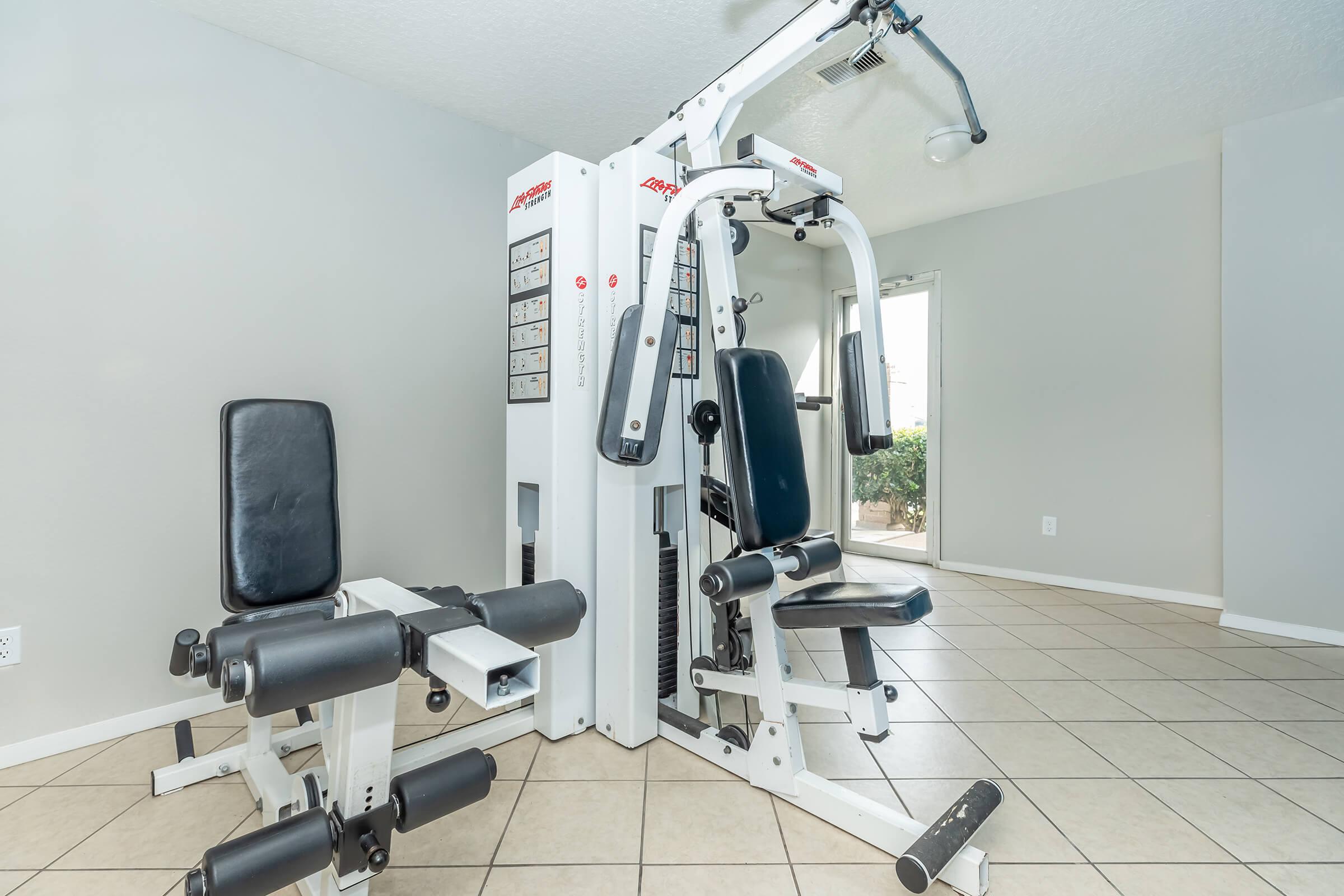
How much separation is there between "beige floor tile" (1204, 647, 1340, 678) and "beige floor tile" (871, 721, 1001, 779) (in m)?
1.55

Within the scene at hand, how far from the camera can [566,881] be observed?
1.30 m

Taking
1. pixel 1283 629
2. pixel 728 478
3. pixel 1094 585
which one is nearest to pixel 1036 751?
pixel 728 478

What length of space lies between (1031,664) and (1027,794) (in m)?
1.11

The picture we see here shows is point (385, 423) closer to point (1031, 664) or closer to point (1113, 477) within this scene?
point (1031, 664)

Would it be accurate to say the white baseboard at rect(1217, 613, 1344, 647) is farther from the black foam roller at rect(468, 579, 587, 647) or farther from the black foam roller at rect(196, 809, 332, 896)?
the black foam roller at rect(196, 809, 332, 896)

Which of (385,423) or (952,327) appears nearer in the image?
(385,423)

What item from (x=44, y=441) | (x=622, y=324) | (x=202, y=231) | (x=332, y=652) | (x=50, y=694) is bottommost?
(x=50, y=694)

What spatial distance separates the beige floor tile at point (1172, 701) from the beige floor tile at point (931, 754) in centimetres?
77

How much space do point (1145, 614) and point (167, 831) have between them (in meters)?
4.22

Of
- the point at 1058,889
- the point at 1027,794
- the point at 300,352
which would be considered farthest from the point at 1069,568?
the point at 300,352

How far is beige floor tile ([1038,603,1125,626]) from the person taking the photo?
10.2 feet

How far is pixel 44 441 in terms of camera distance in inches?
72.7

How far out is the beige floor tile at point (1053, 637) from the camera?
2.79 metres

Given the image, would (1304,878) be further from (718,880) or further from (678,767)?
(678,767)
